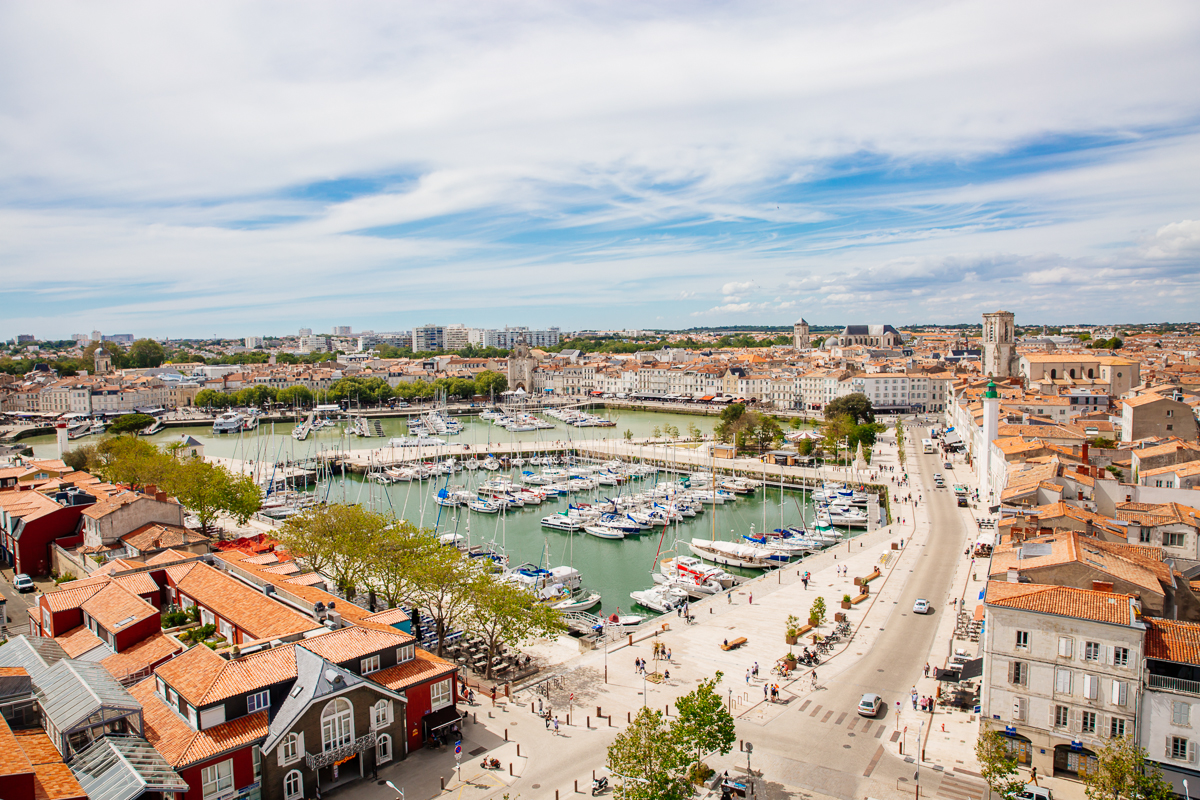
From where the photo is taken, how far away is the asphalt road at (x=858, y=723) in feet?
40.7

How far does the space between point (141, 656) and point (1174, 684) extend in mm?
17755

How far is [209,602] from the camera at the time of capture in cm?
1570

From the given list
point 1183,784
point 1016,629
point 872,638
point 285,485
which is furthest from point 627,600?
point 285,485

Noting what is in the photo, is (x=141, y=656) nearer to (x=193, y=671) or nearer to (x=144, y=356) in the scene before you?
(x=193, y=671)

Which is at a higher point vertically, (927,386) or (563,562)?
(927,386)

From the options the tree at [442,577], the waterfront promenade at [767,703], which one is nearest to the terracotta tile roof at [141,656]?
the waterfront promenade at [767,703]

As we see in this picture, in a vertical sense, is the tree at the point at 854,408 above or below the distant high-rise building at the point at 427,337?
below

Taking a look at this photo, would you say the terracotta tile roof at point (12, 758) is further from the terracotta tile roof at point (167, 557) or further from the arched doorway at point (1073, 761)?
the arched doorway at point (1073, 761)

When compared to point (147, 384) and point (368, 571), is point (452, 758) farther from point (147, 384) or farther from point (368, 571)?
point (147, 384)

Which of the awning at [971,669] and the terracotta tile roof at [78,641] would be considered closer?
the terracotta tile roof at [78,641]

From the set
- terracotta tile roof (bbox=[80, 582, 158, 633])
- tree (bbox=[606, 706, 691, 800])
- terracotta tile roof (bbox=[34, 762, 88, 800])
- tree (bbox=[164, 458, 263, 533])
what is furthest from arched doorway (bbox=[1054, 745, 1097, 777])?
tree (bbox=[164, 458, 263, 533])

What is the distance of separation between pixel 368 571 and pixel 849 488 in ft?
88.3

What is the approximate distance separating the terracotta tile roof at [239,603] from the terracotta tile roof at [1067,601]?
12.7 m

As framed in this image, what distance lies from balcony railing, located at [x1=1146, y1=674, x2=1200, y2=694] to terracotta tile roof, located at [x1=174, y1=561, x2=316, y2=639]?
567 inches
